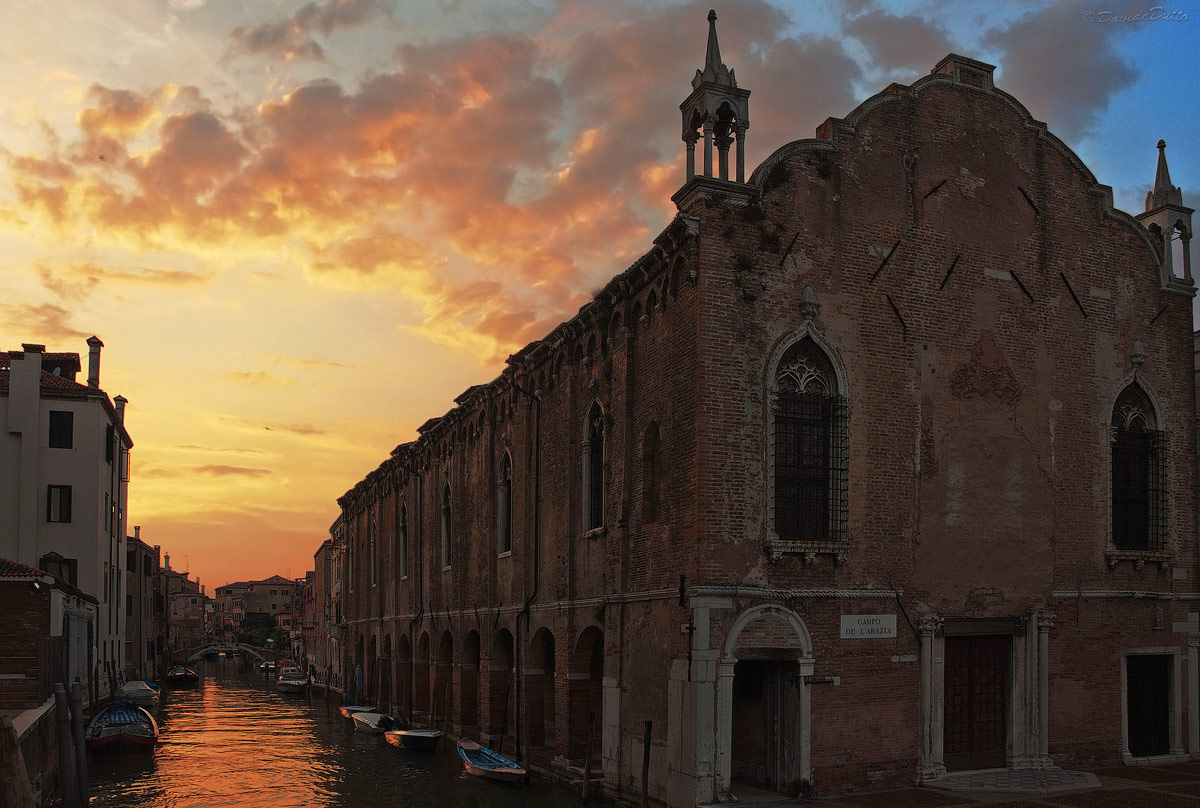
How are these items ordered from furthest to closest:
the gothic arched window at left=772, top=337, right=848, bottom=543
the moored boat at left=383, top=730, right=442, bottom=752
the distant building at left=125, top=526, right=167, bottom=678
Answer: the distant building at left=125, top=526, right=167, bottom=678, the moored boat at left=383, top=730, right=442, bottom=752, the gothic arched window at left=772, top=337, right=848, bottom=543

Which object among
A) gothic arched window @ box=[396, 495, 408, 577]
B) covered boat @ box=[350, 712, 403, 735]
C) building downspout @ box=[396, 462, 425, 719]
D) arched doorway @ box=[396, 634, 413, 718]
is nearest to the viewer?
covered boat @ box=[350, 712, 403, 735]

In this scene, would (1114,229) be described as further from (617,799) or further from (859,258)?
(617,799)

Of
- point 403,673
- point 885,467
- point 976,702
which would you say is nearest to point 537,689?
point 976,702

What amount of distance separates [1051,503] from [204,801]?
20.6 metres

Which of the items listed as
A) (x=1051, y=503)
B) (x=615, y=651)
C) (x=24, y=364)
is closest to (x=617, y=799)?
(x=615, y=651)

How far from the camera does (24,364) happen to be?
4147cm

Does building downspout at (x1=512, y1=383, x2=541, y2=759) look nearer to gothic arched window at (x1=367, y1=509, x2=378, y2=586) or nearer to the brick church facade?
the brick church facade

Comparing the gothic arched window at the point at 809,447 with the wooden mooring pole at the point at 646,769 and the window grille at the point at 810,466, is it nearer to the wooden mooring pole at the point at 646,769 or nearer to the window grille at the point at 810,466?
the window grille at the point at 810,466

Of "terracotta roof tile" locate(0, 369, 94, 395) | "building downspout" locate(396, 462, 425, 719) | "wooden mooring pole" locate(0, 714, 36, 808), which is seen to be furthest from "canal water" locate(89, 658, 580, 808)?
"terracotta roof tile" locate(0, 369, 94, 395)

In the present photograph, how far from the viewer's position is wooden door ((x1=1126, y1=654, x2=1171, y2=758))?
71.3 ft

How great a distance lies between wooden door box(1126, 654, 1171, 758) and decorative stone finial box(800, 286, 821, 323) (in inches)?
386

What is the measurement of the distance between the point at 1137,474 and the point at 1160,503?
74 cm

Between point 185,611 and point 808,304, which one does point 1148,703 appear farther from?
point 185,611

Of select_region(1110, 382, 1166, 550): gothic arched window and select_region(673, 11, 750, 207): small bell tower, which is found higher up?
select_region(673, 11, 750, 207): small bell tower
